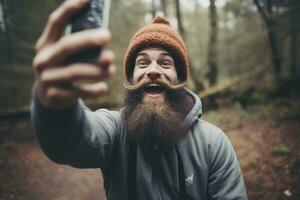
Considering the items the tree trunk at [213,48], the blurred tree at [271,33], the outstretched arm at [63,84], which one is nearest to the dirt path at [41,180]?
the outstretched arm at [63,84]

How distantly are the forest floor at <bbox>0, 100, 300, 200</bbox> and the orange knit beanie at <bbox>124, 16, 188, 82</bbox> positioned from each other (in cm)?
392

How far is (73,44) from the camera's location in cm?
100

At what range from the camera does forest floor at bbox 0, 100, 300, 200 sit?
5742 mm

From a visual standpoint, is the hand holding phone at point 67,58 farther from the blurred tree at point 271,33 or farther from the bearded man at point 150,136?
the blurred tree at point 271,33

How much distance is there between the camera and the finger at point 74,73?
1.01m

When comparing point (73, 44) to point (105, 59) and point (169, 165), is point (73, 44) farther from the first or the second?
point (169, 165)

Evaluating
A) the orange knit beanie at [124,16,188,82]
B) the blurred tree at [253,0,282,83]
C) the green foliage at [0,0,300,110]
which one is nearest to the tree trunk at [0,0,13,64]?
the green foliage at [0,0,300,110]

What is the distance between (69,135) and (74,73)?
0.51 metres

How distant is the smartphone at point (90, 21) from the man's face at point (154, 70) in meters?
1.47

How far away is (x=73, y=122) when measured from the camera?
1361mm

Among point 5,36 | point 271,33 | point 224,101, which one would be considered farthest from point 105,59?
point 224,101

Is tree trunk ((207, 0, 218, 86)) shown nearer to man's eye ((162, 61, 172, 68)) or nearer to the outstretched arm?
man's eye ((162, 61, 172, 68))

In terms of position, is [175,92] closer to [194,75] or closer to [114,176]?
[114,176]

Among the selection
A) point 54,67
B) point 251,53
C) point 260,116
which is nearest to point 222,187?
point 54,67
